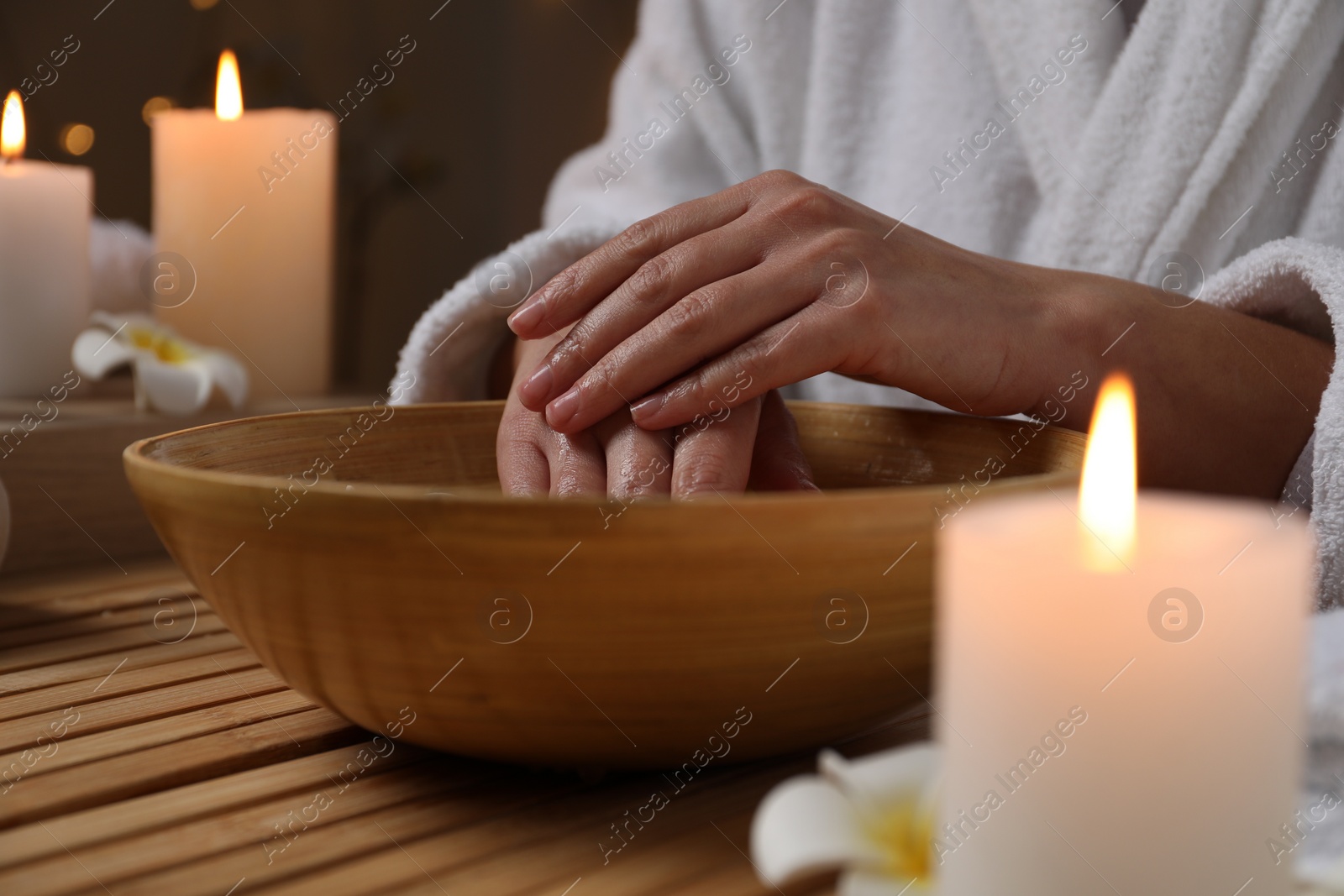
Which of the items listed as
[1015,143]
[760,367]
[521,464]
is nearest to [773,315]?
[760,367]

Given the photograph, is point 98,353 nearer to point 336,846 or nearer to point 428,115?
point 336,846

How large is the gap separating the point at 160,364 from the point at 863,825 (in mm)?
752

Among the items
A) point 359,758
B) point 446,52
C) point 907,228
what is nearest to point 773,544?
point 359,758

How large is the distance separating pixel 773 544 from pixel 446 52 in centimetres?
186

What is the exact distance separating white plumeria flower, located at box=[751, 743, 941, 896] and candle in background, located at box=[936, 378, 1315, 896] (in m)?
0.04

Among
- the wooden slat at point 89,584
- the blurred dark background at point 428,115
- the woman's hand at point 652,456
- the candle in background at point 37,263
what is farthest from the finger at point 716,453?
the blurred dark background at point 428,115

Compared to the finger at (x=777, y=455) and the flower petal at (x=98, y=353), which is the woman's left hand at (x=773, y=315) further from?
the flower petal at (x=98, y=353)

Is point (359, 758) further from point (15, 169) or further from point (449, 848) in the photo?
point (15, 169)

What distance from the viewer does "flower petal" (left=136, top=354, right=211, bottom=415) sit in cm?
83

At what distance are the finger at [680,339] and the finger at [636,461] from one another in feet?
0.05

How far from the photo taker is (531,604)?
12.2 inches

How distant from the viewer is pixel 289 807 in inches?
14.4

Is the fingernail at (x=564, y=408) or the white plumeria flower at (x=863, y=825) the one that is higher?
the fingernail at (x=564, y=408)

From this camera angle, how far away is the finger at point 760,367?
1.68 feet
